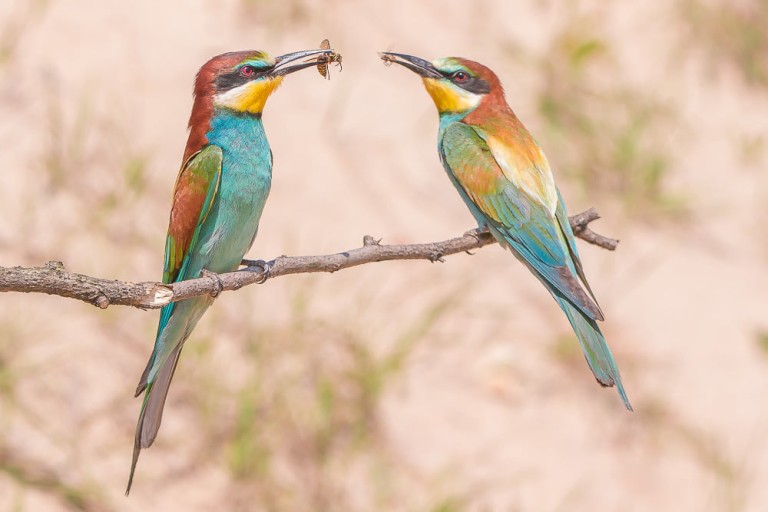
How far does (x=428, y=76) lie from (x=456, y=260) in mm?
1537

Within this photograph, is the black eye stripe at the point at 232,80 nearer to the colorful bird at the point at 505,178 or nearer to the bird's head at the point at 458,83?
the colorful bird at the point at 505,178

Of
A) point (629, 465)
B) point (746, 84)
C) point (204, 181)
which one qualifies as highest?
point (746, 84)

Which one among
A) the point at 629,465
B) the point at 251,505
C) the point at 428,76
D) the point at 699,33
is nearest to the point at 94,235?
the point at 251,505

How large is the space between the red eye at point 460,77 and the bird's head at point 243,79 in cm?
63

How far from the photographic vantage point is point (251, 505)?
→ 11.4 ft

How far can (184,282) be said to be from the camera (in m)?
1.71

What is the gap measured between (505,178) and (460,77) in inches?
15.3

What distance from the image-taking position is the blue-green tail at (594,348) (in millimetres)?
2143

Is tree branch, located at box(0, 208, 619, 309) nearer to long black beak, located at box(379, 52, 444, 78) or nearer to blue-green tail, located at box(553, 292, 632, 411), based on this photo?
blue-green tail, located at box(553, 292, 632, 411)

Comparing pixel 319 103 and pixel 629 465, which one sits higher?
pixel 319 103

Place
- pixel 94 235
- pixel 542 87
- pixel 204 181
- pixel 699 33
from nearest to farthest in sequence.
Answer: pixel 204 181 → pixel 94 235 → pixel 542 87 → pixel 699 33

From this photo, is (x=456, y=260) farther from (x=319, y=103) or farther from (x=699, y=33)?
(x=699, y=33)

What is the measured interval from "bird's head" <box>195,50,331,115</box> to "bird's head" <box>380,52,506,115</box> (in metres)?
0.60

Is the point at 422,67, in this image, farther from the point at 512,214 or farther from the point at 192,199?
the point at 192,199
